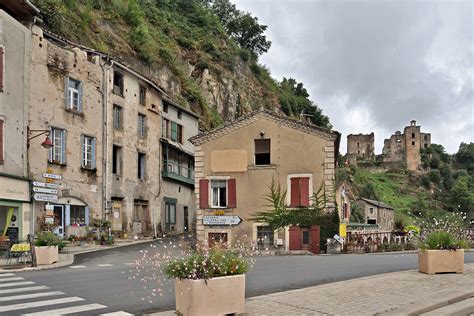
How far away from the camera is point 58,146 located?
2361 cm

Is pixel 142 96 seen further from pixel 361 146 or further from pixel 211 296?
pixel 361 146

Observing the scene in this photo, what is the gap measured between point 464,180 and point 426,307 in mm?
104798

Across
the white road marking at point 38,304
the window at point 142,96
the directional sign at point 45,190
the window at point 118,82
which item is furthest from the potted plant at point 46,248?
the window at point 142,96

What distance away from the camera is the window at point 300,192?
82.1 ft

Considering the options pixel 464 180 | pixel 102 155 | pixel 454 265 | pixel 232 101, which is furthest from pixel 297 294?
pixel 464 180

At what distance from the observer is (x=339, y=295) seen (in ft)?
28.7

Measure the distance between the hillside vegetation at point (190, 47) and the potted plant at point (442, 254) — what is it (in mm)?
24126

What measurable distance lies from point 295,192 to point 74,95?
1223 centimetres

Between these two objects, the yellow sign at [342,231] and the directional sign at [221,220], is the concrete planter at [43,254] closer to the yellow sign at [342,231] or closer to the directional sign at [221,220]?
the directional sign at [221,220]

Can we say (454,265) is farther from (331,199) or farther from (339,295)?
(331,199)

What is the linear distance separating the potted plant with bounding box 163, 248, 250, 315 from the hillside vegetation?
24765mm

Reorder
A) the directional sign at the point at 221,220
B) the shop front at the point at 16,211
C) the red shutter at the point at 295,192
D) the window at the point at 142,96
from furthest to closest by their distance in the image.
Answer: the window at the point at 142,96 < the directional sign at the point at 221,220 < the red shutter at the point at 295,192 < the shop front at the point at 16,211

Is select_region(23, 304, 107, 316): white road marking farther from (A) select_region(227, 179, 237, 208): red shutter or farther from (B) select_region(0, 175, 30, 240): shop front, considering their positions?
(A) select_region(227, 179, 237, 208): red shutter

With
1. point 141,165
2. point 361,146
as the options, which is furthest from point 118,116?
point 361,146
